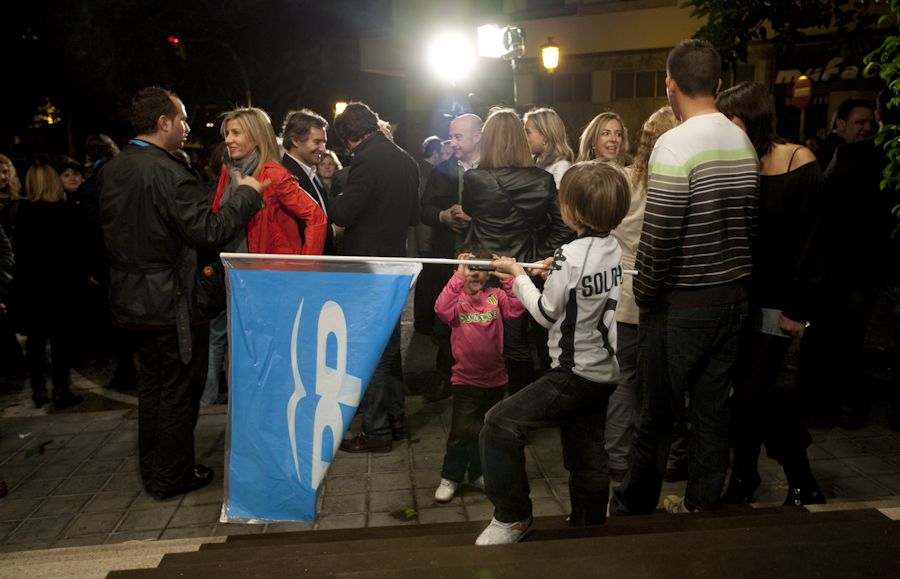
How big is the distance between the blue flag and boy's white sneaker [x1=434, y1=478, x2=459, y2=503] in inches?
48.8

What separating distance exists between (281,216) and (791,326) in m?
2.95

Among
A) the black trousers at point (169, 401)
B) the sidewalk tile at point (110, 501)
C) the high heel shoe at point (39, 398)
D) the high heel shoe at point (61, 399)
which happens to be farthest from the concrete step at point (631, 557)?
the high heel shoe at point (39, 398)

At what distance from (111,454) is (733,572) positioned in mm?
4256

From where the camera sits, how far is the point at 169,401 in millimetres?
4332

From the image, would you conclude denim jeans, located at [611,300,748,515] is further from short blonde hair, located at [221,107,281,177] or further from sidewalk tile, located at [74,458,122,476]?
sidewalk tile, located at [74,458,122,476]

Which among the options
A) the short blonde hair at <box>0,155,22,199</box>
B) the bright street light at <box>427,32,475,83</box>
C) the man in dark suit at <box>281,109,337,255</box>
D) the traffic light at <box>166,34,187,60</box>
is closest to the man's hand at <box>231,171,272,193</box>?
the man in dark suit at <box>281,109,337,255</box>

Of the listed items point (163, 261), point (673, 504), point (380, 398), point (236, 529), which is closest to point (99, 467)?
point (236, 529)

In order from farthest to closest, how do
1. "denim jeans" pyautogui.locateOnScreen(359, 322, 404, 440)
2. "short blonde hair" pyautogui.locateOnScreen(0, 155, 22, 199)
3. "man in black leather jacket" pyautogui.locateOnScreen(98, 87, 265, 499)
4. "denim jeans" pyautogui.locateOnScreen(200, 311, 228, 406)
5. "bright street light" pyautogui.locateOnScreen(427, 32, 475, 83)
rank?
"bright street light" pyautogui.locateOnScreen(427, 32, 475, 83) → "short blonde hair" pyautogui.locateOnScreen(0, 155, 22, 199) → "denim jeans" pyautogui.locateOnScreen(200, 311, 228, 406) → "denim jeans" pyautogui.locateOnScreen(359, 322, 404, 440) → "man in black leather jacket" pyautogui.locateOnScreen(98, 87, 265, 499)

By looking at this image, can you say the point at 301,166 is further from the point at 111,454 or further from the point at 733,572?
the point at 733,572

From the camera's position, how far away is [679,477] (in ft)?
14.1

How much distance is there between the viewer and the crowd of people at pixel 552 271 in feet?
9.86

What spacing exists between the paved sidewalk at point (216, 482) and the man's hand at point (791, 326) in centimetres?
116

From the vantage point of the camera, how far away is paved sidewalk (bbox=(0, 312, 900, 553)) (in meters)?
3.97

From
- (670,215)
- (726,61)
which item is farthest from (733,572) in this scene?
(726,61)
